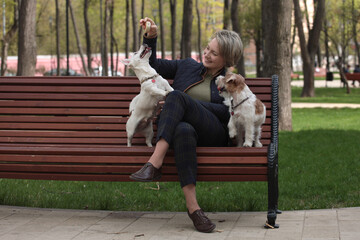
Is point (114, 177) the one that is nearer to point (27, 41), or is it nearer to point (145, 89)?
point (145, 89)

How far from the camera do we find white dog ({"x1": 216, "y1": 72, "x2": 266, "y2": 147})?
16.1 ft

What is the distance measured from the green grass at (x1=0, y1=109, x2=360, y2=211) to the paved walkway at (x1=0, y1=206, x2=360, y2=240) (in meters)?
0.44

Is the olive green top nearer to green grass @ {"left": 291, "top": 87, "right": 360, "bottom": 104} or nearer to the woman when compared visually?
the woman

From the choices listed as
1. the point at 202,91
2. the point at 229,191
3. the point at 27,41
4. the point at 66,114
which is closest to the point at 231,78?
the point at 202,91

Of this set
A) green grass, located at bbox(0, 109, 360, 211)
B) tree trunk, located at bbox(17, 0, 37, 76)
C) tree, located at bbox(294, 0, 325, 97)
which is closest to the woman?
green grass, located at bbox(0, 109, 360, 211)

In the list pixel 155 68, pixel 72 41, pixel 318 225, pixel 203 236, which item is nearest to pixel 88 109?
pixel 155 68

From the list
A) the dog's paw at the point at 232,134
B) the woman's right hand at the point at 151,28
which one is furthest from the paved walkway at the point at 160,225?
the woman's right hand at the point at 151,28

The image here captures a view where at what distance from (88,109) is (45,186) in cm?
156

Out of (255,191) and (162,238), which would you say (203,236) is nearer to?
(162,238)

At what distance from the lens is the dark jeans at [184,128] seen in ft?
15.2

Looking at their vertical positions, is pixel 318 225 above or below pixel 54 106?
below

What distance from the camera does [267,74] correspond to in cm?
1173

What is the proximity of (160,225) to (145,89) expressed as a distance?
105 cm

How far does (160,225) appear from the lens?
16.1ft
